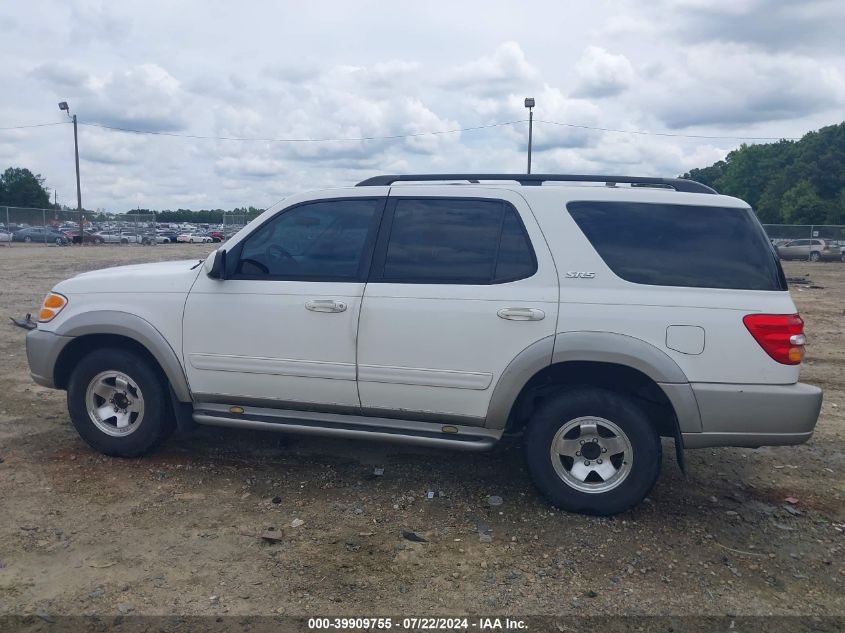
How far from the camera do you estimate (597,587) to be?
11.5 feet

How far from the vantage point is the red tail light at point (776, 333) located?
392 centimetres

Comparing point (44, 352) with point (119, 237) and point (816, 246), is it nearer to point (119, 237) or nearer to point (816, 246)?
point (816, 246)

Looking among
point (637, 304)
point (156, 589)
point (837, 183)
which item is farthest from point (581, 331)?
point (837, 183)

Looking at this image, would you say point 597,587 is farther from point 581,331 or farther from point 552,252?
point 552,252

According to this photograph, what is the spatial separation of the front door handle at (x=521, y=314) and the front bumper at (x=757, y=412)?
0.96 metres

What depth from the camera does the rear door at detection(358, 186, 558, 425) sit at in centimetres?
425

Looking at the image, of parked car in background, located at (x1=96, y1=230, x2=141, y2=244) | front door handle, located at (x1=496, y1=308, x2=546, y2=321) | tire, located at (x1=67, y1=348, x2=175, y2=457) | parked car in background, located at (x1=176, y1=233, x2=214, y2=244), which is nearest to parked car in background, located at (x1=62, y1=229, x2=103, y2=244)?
parked car in background, located at (x1=96, y1=230, x2=141, y2=244)

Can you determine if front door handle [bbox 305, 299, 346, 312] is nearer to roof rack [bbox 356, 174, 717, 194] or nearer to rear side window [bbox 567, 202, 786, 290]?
roof rack [bbox 356, 174, 717, 194]

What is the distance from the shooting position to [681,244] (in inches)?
164

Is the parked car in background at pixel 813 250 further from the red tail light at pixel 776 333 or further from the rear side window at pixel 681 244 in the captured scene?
the red tail light at pixel 776 333

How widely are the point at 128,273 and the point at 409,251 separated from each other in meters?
2.17

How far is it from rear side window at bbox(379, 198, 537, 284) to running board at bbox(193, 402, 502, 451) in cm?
92

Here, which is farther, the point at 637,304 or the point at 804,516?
the point at 804,516

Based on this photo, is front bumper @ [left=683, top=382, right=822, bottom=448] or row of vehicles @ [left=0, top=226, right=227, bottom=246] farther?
row of vehicles @ [left=0, top=226, right=227, bottom=246]
